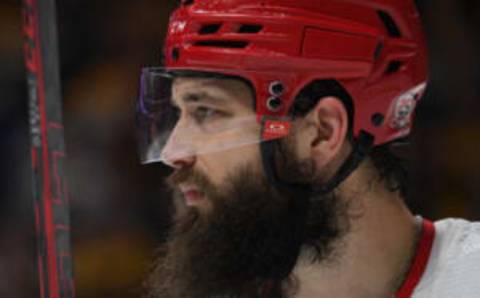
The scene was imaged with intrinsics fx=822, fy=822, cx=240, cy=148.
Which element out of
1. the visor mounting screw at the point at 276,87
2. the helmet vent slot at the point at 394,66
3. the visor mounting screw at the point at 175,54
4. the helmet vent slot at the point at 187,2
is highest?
the helmet vent slot at the point at 187,2

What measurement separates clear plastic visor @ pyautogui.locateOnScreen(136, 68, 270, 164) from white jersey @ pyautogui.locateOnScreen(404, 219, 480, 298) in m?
0.39

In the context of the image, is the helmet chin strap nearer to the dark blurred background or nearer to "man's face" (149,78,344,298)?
"man's face" (149,78,344,298)

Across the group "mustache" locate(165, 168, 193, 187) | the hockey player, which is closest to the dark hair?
the hockey player

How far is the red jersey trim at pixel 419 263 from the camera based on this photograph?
1.51 metres

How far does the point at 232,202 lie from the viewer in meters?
1.51

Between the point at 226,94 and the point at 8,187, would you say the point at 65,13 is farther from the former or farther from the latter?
the point at 226,94

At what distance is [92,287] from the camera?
2357 mm

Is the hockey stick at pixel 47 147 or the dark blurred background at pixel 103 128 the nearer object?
the hockey stick at pixel 47 147

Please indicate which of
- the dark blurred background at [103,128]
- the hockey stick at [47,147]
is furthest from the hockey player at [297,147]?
the dark blurred background at [103,128]

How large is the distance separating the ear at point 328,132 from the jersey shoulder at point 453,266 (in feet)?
0.85

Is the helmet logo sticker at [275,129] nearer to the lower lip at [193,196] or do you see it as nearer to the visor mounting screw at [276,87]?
the visor mounting screw at [276,87]

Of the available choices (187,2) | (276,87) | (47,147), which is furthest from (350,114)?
(47,147)

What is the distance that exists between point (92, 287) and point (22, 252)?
273mm

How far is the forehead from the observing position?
1.46 meters
